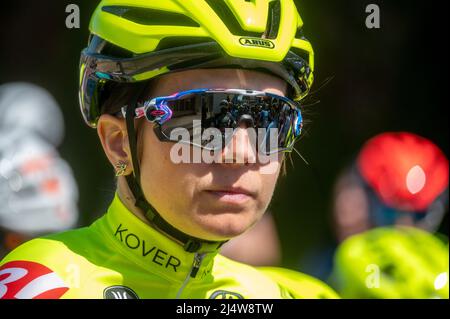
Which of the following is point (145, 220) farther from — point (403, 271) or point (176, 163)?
point (403, 271)

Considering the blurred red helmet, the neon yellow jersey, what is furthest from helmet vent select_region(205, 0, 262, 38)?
the blurred red helmet

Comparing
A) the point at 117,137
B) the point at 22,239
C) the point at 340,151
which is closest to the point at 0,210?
the point at 22,239

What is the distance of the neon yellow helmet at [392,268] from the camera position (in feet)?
10.6

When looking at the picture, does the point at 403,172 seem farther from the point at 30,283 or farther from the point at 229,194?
the point at 30,283

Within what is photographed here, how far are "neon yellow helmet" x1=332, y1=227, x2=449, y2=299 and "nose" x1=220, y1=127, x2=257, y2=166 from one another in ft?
3.77

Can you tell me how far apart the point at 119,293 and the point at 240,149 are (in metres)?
0.63

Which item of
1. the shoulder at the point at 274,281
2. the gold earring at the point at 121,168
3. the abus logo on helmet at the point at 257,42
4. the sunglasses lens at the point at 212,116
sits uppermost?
the abus logo on helmet at the point at 257,42

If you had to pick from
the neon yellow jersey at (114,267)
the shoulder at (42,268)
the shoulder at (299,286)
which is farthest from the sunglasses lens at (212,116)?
the shoulder at (299,286)

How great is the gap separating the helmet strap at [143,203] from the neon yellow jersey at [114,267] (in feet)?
0.10

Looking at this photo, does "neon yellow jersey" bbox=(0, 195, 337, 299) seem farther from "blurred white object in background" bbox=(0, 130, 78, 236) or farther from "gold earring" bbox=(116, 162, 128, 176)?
"blurred white object in background" bbox=(0, 130, 78, 236)

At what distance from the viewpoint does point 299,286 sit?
305 cm

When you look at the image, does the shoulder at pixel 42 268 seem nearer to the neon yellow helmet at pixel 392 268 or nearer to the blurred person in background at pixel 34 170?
the neon yellow helmet at pixel 392 268

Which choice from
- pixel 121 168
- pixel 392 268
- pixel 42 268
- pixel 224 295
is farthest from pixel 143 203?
pixel 392 268

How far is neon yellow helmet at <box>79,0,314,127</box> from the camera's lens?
2381 mm
